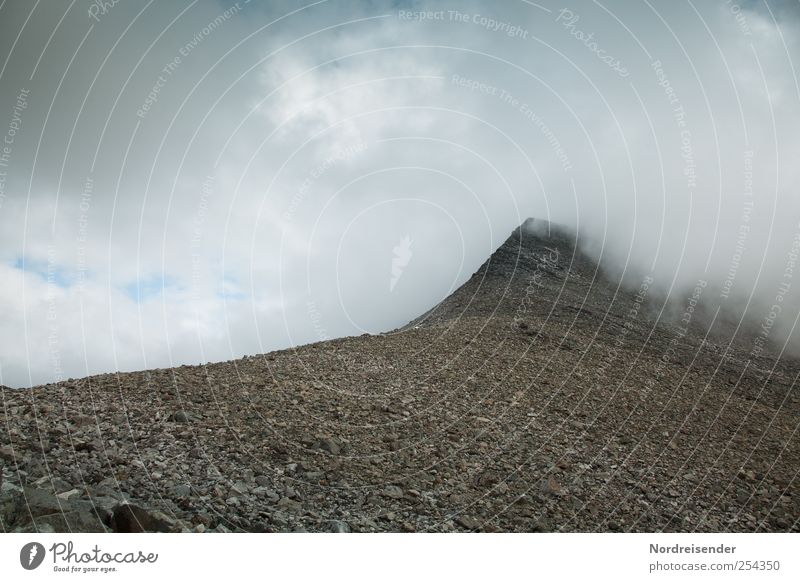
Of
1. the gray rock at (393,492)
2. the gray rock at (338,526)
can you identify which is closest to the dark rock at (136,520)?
the gray rock at (338,526)

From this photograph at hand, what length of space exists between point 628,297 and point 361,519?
38691 mm

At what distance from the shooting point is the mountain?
29.2 feet

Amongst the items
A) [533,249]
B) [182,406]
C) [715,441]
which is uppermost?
[533,249]

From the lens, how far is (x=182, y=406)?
40.9 ft

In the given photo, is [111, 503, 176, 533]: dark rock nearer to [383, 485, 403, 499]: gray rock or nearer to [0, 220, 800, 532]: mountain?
[0, 220, 800, 532]: mountain
